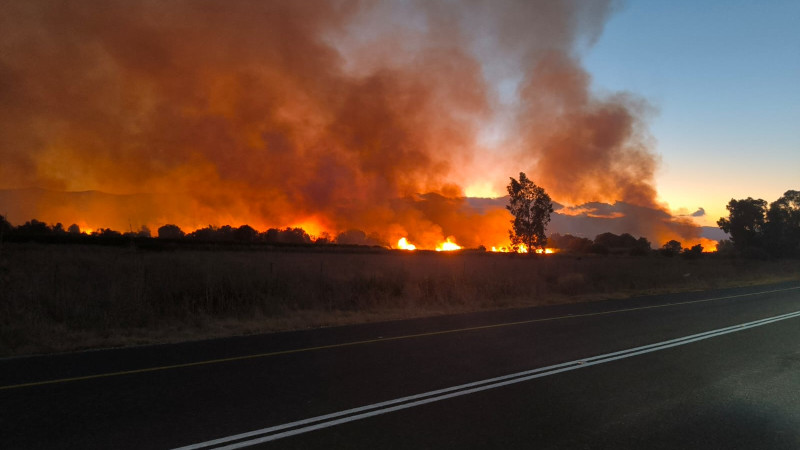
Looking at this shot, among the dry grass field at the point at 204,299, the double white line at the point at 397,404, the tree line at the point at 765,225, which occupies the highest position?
the tree line at the point at 765,225

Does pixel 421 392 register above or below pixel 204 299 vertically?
below

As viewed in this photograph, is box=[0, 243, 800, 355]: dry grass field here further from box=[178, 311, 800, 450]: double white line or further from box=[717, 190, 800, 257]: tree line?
box=[717, 190, 800, 257]: tree line

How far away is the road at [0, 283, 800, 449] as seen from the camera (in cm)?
460

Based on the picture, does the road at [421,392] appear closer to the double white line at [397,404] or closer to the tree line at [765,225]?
the double white line at [397,404]

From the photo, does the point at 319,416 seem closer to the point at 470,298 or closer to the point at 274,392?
the point at 274,392

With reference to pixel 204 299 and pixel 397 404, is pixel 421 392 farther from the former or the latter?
pixel 204 299

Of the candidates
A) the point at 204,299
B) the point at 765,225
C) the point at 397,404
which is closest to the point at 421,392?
the point at 397,404

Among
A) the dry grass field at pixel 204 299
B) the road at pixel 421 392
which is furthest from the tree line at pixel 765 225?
the road at pixel 421 392

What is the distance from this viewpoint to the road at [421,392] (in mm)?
4598

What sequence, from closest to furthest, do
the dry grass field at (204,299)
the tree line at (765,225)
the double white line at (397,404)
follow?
1. the double white line at (397,404)
2. the dry grass field at (204,299)
3. the tree line at (765,225)

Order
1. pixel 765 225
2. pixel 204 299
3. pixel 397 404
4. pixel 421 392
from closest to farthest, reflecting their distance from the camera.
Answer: pixel 397 404 < pixel 421 392 < pixel 204 299 < pixel 765 225

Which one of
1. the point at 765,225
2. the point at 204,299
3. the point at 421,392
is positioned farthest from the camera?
the point at 765,225

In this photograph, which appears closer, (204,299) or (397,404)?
(397,404)

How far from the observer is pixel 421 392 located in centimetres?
605
